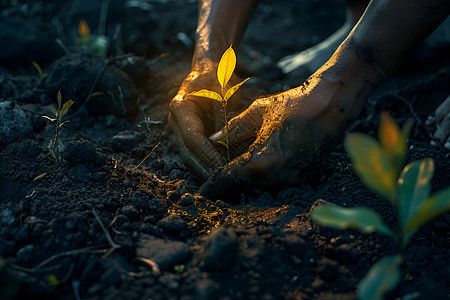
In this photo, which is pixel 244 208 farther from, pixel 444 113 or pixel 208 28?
pixel 444 113

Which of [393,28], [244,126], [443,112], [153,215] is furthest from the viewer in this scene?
[443,112]

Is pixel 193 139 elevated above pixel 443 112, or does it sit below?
below

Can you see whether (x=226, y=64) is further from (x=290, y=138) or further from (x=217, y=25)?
(x=217, y=25)

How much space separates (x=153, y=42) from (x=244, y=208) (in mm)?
2821

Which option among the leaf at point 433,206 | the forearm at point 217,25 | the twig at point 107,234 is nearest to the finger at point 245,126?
the forearm at point 217,25

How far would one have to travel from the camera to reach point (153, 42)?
149 inches

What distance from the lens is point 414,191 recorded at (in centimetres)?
98

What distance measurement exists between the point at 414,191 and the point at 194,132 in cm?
120

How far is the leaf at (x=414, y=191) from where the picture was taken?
37.6 inches

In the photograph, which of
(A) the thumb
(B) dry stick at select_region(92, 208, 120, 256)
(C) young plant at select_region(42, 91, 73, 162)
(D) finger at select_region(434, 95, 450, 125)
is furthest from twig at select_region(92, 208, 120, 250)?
(D) finger at select_region(434, 95, 450, 125)

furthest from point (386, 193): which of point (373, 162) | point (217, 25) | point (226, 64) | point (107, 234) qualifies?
point (217, 25)

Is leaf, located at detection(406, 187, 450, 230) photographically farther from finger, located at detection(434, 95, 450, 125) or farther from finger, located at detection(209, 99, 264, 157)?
finger, located at detection(434, 95, 450, 125)

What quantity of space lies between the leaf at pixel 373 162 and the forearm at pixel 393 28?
3.18 ft

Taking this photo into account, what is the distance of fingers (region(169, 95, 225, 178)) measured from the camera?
1.84m
